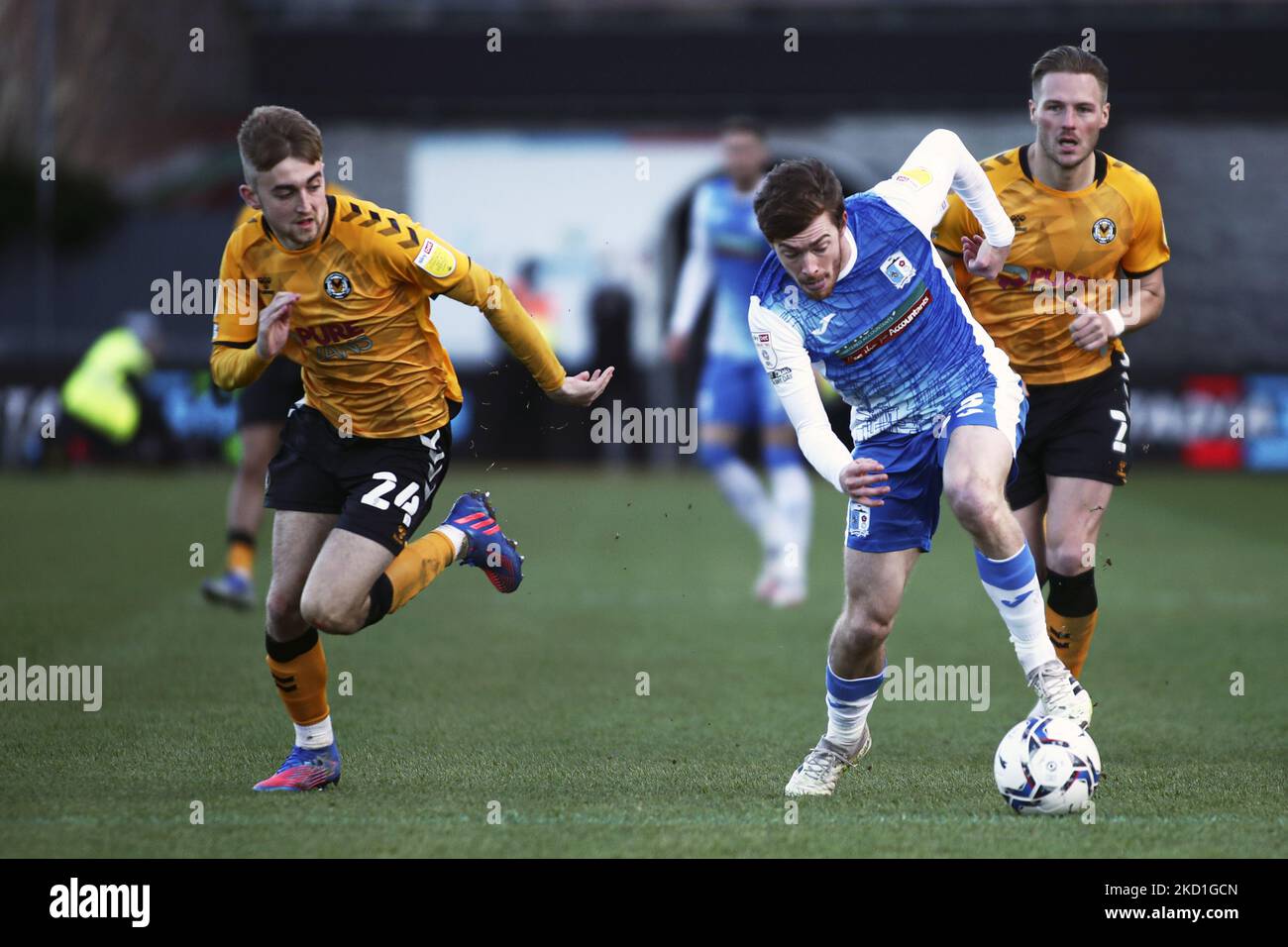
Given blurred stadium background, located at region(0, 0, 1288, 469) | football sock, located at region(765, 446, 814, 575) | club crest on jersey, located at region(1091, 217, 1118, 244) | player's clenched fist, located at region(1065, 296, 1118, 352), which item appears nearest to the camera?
player's clenched fist, located at region(1065, 296, 1118, 352)

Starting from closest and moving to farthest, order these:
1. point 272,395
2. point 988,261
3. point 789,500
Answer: point 988,261 → point 272,395 → point 789,500

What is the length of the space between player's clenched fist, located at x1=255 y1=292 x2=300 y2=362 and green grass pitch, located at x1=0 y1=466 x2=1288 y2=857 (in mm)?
1362

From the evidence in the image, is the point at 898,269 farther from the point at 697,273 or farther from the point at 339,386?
the point at 697,273

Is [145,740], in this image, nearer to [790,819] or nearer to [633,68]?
[790,819]

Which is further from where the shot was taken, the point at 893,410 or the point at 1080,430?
the point at 1080,430

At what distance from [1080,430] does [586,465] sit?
14854mm

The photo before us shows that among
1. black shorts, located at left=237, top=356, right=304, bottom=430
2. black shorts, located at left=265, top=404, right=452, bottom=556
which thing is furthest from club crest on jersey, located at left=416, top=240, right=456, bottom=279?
black shorts, located at left=237, top=356, right=304, bottom=430

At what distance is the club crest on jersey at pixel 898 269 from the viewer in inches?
210

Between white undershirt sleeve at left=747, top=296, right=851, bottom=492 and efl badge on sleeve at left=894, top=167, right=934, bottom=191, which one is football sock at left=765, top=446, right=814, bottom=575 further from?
white undershirt sleeve at left=747, top=296, right=851, bottom=492

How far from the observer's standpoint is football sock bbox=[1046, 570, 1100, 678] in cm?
628

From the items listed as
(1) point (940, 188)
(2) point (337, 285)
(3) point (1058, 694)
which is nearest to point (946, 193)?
(1) point (940, 188)

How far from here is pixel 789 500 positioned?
10.1 m
